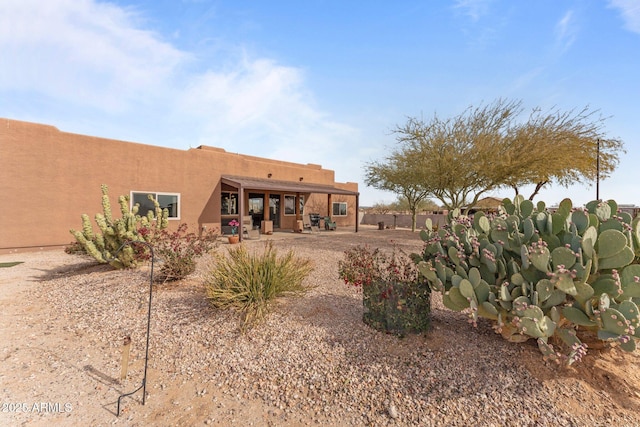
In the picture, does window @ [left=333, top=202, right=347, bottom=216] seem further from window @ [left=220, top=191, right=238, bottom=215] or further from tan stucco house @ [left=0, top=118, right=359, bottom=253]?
window @ [left=220, top=191, right=238, bottom=215]

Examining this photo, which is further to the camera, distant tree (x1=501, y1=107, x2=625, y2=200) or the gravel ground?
distant tree (x1=501, y1=107, x2=625, y2=200)

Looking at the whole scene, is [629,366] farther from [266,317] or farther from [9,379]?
[9,379]

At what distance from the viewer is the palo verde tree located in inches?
462

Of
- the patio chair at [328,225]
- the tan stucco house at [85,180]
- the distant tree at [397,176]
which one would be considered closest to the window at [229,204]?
the tan stucco house at [85,180]

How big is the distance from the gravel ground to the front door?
46.0 ft

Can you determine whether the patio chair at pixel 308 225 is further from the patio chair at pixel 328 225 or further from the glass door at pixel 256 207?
the glass door at pixel 256 207

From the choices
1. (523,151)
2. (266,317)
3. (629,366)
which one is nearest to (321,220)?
(523,151)

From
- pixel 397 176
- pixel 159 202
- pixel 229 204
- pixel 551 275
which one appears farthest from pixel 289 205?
pixel 551 275

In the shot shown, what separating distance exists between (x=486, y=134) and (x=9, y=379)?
15.7 m

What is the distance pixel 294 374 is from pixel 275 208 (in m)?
16.2

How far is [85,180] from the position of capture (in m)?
10.7

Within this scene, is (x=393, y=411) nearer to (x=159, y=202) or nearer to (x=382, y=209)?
(x=159, y=202)

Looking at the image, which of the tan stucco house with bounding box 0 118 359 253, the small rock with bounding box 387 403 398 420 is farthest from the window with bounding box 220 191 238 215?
the small rock with bounding box 387 403 398 420

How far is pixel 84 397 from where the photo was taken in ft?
8.88
